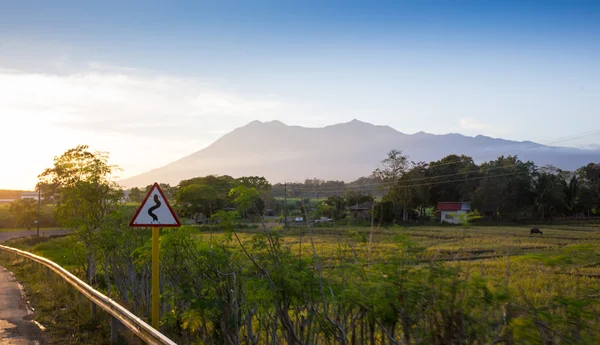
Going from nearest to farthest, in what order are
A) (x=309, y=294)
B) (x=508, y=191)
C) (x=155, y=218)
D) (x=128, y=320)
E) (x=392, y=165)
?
(x=309, y=294) → (x=128, y=320) → (x=155, y=218) → (x=508, y=191) → (x=392, y=165)

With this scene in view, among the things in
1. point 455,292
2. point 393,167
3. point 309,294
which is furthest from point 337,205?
point 393,167

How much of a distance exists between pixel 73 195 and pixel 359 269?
13.1 m

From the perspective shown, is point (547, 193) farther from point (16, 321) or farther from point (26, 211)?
point (16, 321)

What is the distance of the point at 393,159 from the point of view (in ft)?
316

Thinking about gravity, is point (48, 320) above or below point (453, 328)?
below

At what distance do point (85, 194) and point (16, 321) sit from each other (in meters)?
6.28

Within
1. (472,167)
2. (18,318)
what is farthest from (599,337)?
(472,167)

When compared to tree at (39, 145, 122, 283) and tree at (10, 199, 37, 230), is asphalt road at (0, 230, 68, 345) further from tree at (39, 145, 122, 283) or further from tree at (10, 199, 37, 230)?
tree at (10, 199, 37, 230)

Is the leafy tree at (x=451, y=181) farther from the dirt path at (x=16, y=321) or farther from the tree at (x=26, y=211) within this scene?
the dirt path at (x=16, y=321)

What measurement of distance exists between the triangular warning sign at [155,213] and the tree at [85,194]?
26.6 feet

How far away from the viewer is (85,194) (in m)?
16.7

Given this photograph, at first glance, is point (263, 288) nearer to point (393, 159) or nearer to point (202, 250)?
point (202, 250)

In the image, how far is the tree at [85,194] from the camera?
54.9 feet

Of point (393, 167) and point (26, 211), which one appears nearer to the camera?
point (26, 211)
